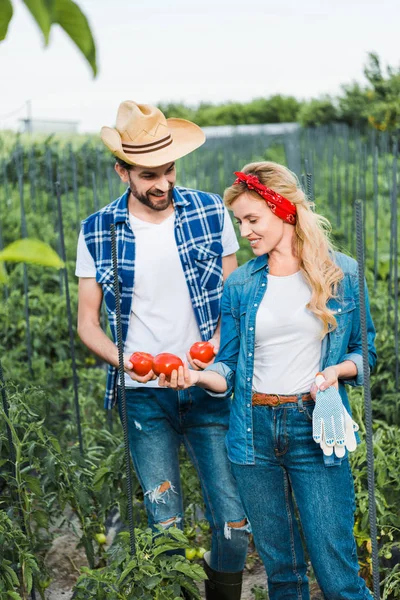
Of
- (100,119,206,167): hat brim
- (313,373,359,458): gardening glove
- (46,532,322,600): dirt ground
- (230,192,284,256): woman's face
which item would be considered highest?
(100,119,206,167): hat brim

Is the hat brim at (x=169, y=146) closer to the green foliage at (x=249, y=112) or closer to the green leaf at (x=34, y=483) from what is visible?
the green leaf at (x=34, y=483)

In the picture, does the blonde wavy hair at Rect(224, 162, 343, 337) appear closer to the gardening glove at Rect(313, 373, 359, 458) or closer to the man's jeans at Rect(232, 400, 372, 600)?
the gardening glove at Rect(313, 373, 359, 458)

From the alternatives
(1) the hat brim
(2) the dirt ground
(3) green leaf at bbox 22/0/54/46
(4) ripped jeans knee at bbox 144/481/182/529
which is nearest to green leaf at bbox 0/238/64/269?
(3) green leaf at bbox 22/0/54/46

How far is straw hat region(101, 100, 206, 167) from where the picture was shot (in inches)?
87.9

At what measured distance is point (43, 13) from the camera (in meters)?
0.63

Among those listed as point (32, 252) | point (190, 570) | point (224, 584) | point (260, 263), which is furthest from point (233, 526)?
point (32, 252)

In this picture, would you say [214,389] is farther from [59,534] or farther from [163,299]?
[59,534]

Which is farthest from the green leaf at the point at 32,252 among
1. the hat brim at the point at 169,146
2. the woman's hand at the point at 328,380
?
the hat brim at the point at 169,146

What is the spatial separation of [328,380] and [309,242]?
1.09 feet

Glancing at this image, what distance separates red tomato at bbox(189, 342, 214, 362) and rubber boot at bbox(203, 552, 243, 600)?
68 centimetres

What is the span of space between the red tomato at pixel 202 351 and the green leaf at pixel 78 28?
4.79 feet

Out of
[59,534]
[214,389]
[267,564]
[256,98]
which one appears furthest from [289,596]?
[256,98]

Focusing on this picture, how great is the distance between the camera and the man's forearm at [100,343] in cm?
225

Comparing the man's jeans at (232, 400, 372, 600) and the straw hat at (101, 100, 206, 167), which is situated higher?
Answer: the straw hat at (101, 100, 206, 167)
